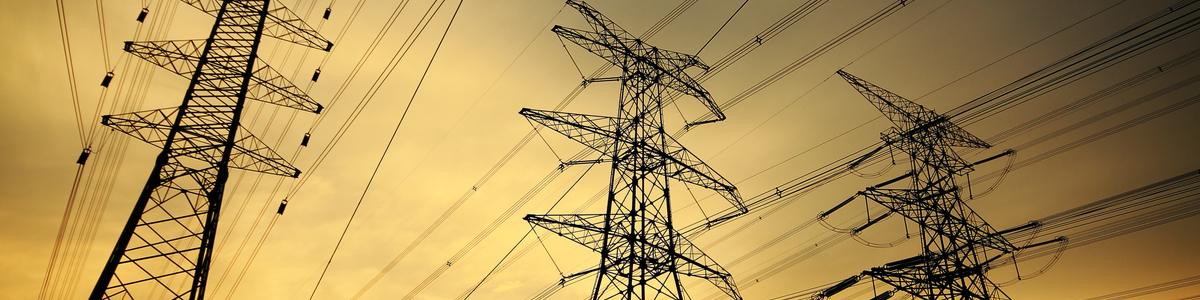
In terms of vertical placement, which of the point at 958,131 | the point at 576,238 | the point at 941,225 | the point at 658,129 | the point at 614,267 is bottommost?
the point at 614,267

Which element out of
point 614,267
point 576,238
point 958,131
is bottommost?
point 614,267

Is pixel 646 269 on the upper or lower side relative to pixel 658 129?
lower

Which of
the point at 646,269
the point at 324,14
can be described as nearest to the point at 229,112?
the point at 324,14

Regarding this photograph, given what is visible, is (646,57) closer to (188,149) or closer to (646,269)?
(646,269)

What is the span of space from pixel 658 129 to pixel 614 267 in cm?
507

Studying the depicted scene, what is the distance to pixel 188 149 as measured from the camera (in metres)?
13.8

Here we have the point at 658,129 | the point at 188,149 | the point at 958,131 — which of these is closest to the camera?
the point at 188,149

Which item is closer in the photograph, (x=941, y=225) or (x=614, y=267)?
(x=614, y=267)

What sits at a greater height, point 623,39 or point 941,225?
point 623,39

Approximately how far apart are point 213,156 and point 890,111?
22760mm

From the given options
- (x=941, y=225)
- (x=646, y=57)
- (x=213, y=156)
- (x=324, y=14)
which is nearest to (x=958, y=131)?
(x=941, y=225)

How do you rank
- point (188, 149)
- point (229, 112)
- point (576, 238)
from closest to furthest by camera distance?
point (188, 149) < point (229, 112) < point (576, 238)

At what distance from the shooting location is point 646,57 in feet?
67.1

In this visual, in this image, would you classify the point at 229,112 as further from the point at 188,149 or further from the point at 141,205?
the point at 141,205
